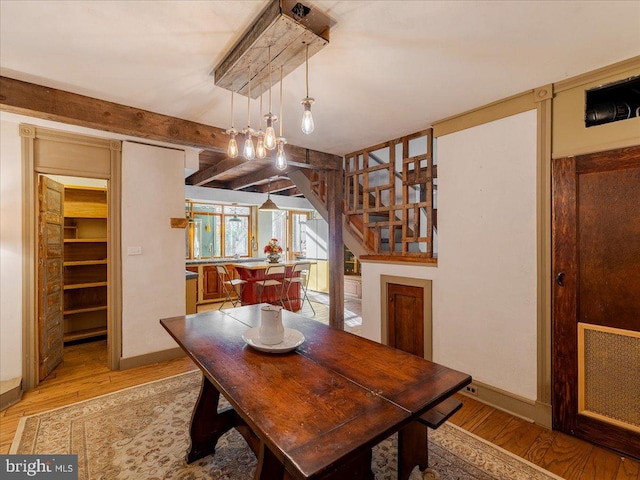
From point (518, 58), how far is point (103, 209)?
471cm

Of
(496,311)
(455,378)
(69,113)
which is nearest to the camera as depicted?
(455,378)

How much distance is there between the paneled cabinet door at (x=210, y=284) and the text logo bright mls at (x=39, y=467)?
4643mm

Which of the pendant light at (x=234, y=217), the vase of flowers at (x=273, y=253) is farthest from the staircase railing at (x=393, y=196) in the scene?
the pendant light at (x=234, y=217)

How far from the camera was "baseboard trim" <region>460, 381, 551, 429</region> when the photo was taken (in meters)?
2.15

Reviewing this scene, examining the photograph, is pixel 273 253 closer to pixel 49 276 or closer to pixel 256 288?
pixel 256 288

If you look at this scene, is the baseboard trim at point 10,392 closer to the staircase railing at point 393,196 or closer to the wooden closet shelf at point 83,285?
the wooden closet shelf at point 83,285

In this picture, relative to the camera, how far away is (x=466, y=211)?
259 centimetres

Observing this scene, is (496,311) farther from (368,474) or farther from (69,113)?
(69,113)

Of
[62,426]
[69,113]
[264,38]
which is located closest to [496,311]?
[264,38]

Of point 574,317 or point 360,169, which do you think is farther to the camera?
point 360,169

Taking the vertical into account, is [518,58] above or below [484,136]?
above

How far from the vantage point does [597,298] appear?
1954 mm

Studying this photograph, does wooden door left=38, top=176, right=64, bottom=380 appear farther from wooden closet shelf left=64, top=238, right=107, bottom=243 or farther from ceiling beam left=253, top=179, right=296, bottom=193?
ceiling beam left=253, top=179, right=296, bottom=193

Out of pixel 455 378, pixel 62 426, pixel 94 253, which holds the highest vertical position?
pixel 94 253
